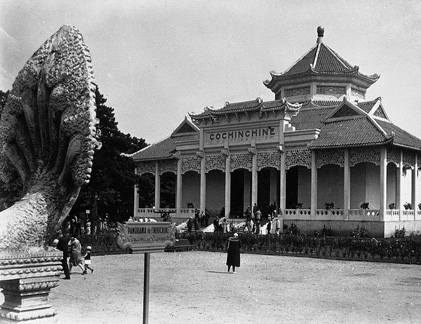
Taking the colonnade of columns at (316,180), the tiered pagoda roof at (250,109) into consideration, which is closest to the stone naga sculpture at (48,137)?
the colonnade of columns at (316,180)

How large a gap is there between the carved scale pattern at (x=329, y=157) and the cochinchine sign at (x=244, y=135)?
280 cm

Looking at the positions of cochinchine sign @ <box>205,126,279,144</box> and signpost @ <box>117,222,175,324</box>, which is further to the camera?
cochinchine sign @ <box>205,126,279,144</box>

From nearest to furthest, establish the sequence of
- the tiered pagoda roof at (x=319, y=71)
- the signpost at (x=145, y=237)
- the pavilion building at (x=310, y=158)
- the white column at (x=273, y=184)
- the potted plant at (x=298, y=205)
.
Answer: the signpost at (x=145, y=237) → the pavilion building at (x=310, y=158) → the potted plant at (x=298, y=205) → the white column at (x=273, y=184) → the tiered pagoda roof at (x=319, y=71)

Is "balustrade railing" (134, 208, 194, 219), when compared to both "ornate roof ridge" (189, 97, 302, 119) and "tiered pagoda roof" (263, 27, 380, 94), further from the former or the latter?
"tiered pagoda roof" (263, 27, 380, 94)

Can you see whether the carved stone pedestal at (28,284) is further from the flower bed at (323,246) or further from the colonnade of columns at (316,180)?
the colonnade of columns at (316,180)

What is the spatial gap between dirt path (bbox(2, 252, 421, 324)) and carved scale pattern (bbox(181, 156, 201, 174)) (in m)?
17.2

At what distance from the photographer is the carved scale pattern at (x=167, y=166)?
3731 centimetres

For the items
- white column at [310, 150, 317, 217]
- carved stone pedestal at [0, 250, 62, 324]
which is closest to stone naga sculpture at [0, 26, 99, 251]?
carved stone pedestal at [0, 250, 62, 324]

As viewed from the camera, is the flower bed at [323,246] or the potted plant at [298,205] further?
the potted plant at [298,205]

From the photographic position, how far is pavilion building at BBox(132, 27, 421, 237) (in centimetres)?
2886

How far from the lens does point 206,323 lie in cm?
852

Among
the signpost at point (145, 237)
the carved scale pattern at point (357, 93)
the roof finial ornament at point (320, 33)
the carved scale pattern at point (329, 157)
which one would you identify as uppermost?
the roof finial ornament at point (320, 33)

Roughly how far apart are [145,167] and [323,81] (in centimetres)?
1361

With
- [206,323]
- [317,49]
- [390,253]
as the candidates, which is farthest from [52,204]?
[317,49]
